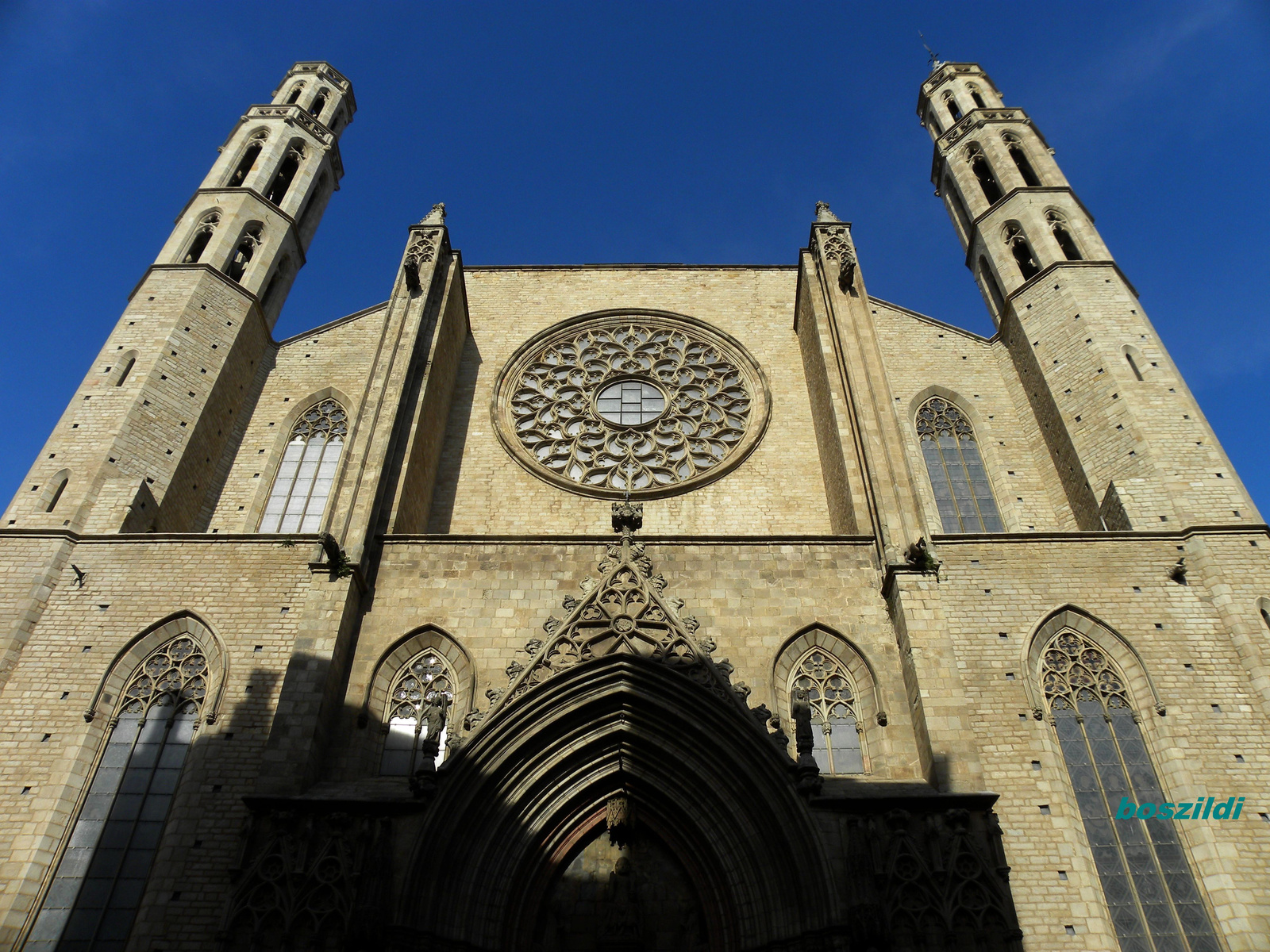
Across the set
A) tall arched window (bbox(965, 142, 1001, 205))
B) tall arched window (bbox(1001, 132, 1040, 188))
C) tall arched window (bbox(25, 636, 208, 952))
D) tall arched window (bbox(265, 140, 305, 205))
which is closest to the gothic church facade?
tall arched window (bbox(25, 636, 208, 952))

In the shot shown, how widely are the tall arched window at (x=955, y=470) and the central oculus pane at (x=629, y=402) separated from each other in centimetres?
474

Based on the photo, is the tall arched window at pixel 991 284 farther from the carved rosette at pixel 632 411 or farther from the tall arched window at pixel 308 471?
the tall arched window at pixel 308 471

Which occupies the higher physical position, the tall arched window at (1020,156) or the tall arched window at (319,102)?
the tall arched window at (319,102)

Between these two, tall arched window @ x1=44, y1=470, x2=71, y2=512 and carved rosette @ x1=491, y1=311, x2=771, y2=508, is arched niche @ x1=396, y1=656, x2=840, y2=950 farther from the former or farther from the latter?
tall arched window @ x1=44, y1=470, x2=71, y2=512

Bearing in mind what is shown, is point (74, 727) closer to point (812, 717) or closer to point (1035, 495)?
point (812, 717)

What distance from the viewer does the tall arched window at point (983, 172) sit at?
19.1 meters

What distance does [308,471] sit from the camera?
50.8 ft

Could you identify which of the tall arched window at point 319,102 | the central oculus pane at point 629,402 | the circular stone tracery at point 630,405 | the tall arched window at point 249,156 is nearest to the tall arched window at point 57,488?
the circular stone tracery at point 630,405

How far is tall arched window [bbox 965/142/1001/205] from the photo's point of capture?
62.6ft

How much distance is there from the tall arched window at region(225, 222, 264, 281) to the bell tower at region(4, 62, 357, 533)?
0.03 m

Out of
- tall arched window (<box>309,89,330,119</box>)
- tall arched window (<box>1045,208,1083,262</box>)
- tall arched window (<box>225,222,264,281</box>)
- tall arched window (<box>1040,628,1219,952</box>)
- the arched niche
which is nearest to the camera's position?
the arched niche

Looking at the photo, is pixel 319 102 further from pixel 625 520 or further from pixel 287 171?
pixel 625 520

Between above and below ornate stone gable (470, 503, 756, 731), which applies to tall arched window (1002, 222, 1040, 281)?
above

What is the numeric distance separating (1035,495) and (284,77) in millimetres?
19458
